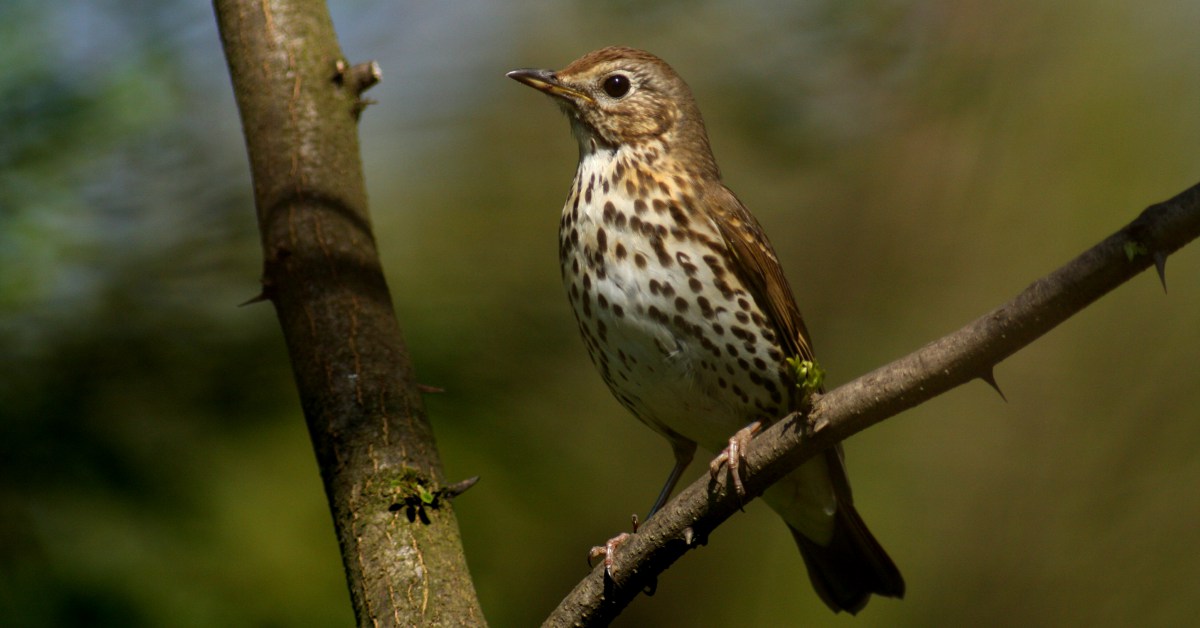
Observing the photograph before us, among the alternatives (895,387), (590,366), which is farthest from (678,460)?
(895,387)

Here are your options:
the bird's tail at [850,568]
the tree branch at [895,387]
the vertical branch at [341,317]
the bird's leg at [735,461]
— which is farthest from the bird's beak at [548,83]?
the tree branch at [895,387]

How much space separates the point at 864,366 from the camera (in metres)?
4.43

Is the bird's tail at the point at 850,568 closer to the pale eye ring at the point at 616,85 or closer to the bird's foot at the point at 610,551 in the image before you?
the bird's foot at the point at 610,551

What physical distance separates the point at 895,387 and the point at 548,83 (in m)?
2.28

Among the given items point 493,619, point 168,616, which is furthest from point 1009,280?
point 168,616

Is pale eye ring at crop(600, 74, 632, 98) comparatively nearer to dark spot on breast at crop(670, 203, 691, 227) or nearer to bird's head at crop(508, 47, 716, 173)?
bird's head at crop(508, 47, 716, 173)

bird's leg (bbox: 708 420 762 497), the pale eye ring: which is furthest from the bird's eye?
bird's leg (bbox: 708 420 762 497)

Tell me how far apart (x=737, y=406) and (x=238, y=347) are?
156 centimetres

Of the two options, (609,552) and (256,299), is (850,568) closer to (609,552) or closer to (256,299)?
(609,552)

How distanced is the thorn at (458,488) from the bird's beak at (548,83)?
63.9 inches

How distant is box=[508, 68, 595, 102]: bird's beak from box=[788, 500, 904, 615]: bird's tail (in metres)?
1.73

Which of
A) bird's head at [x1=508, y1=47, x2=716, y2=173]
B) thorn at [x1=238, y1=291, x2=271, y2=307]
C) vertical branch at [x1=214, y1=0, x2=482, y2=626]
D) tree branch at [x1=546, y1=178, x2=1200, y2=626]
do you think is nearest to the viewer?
tree branch at [x1=546, y1=178, x2=1200, y2=626]

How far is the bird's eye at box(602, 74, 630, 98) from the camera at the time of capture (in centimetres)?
414

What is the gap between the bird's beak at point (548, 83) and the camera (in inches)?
158
